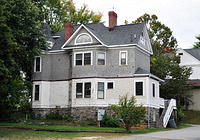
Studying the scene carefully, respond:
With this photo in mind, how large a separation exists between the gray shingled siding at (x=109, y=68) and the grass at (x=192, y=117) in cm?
1443

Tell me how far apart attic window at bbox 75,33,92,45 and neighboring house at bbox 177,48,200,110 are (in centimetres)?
2061

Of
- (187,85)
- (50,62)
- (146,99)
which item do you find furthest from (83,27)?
(187,85)

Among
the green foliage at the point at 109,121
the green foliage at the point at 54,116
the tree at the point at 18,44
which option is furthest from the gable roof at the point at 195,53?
the tree at the point at 18,44

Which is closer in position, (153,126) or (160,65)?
(153,126)

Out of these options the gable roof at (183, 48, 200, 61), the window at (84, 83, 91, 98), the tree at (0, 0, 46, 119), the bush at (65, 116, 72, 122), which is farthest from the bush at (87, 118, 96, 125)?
the gable roof at (183, 48, 200, 61)

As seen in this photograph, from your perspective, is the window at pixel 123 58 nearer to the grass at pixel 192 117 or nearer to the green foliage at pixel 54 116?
the green foliage at pixel 54 116

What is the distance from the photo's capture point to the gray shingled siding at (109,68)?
32.3m

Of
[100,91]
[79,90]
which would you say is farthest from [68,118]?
[100,91]

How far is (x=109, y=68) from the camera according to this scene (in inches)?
1302

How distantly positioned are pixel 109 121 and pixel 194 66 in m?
27.4

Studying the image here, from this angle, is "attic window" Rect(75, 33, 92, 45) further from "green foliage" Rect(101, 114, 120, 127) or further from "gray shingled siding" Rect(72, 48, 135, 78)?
"green foliage" Rect(101, 114, 120, 127)

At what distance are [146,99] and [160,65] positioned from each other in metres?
13.4

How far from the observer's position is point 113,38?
112ft

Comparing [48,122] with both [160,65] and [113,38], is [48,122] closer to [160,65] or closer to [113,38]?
[113,38]
